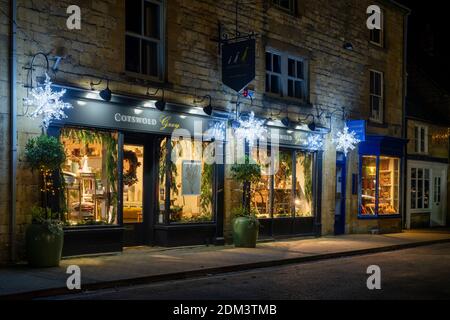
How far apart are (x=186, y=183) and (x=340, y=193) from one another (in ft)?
23.3

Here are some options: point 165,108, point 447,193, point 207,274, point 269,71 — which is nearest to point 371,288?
point 207,274

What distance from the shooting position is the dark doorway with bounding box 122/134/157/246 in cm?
1488

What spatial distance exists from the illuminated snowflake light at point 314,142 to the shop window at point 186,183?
14.1 ft

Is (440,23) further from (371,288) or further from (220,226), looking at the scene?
(371,288)

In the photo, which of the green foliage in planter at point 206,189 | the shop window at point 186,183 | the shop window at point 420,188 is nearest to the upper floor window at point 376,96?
the shop window at point 420,188

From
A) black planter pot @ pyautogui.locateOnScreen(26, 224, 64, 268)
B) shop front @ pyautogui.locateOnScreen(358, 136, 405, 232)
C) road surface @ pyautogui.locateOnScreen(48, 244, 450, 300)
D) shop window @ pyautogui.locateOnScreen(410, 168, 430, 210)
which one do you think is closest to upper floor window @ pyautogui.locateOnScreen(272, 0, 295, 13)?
shop front @ pyautogui.locateOnScreen(358, 136, 405, 232)

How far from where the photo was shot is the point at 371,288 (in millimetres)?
9883

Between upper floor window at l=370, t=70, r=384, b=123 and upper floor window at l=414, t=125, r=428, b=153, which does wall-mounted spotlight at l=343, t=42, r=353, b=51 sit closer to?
upper floor window at l=370, t=70, r=384, b=123

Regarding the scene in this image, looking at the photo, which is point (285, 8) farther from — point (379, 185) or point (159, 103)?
point (379, 185)

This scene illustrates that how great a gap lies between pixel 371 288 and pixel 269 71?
941 centimetres

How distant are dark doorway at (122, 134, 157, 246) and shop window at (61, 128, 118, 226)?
121cm

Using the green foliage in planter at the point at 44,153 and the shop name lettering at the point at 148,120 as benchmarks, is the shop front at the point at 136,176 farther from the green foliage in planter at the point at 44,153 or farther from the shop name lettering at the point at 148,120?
the green foliage in planter at the point at 44,153

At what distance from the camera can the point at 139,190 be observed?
15086 millimetres

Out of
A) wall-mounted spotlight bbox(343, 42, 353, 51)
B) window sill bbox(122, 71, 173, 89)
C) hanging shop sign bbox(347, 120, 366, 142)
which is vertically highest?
wall-mounted spotlight bbox(343, 42, 353, 51)
